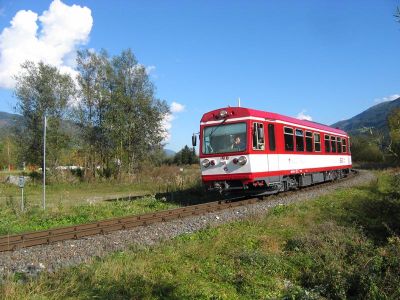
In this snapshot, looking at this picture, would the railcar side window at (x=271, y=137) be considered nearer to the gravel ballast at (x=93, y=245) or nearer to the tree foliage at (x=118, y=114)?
the gravel ballast at (x=93, y=245)

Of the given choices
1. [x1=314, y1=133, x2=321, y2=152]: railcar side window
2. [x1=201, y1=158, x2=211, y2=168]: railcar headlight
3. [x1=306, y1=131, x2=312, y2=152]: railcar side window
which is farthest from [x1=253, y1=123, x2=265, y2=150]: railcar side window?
[x1=314, y1=133, x2=321, y2=152]: railcar side window

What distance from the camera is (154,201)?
1627cm

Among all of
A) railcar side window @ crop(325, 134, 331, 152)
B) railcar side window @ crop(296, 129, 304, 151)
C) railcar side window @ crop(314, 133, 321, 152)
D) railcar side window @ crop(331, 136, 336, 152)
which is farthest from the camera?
railcar side window @ crop(331, 136, 336, 152)

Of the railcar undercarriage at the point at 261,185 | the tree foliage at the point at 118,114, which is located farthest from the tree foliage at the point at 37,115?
the railcar undercarriage at the point at 261,185

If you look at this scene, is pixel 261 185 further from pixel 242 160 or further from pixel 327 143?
pixel 327 143

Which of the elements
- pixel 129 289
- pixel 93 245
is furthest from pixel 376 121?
pixel 129 289

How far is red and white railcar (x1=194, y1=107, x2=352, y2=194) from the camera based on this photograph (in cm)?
1506

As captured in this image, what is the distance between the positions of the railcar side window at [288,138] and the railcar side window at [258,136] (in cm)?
198

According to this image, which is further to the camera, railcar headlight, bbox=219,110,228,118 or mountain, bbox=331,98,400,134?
railcar headlight, bbox=219,110,228,118

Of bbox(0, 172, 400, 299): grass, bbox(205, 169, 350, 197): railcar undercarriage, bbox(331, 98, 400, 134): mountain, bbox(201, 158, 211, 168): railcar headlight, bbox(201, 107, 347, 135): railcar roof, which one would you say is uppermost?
bbox(201, 107, 347, 135): railcar roof

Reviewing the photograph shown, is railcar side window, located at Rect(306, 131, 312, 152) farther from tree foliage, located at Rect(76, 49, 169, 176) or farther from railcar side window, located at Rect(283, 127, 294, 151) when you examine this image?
tree foliage, located at Rect(76, 49, 169, 176)

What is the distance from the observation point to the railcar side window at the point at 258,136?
15164 millimetres

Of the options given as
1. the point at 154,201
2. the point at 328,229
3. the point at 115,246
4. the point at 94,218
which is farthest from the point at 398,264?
the point at 154,201

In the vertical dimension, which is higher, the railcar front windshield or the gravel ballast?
the railcar front windshield
